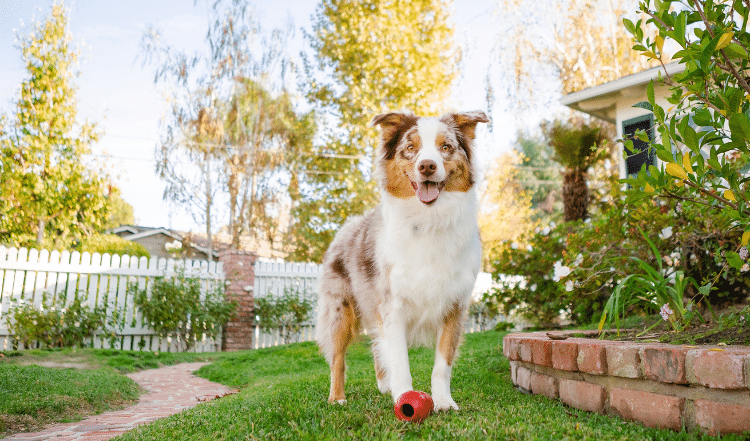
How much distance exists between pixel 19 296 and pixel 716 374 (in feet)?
33.1

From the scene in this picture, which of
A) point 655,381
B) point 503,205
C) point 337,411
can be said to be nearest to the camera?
point 655,381

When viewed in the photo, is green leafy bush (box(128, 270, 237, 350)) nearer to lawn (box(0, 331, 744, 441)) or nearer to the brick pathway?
the brick pathway

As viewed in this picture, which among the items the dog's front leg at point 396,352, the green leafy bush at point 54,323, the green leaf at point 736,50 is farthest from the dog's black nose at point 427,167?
the green leafy bush at point 54,323

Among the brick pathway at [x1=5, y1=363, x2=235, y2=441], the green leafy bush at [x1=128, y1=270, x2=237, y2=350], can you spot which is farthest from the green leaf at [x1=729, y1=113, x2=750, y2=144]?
the green leafy bush at [x1=128, y1=270, x2=237, y2=350]

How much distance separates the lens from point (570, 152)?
420 inches

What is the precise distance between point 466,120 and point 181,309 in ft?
26.4

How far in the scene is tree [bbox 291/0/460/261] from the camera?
14.7 meters

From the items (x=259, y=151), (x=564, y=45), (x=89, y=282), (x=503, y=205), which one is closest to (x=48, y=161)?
(x=89, y=282)

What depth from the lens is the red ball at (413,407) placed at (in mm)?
2605

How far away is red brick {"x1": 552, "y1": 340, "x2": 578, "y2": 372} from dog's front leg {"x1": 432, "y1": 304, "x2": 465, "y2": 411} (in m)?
0.57

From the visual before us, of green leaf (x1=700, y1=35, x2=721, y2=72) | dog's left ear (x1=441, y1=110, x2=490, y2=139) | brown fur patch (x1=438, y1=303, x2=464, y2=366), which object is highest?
dog's left ear (x1=441, y1=110, x2=490, y2=139)

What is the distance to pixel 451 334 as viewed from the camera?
309 cm

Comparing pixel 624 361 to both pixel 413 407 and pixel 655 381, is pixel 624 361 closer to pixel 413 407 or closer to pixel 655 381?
pixel 655 381

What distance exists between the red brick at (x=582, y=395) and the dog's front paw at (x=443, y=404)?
0.67 m
